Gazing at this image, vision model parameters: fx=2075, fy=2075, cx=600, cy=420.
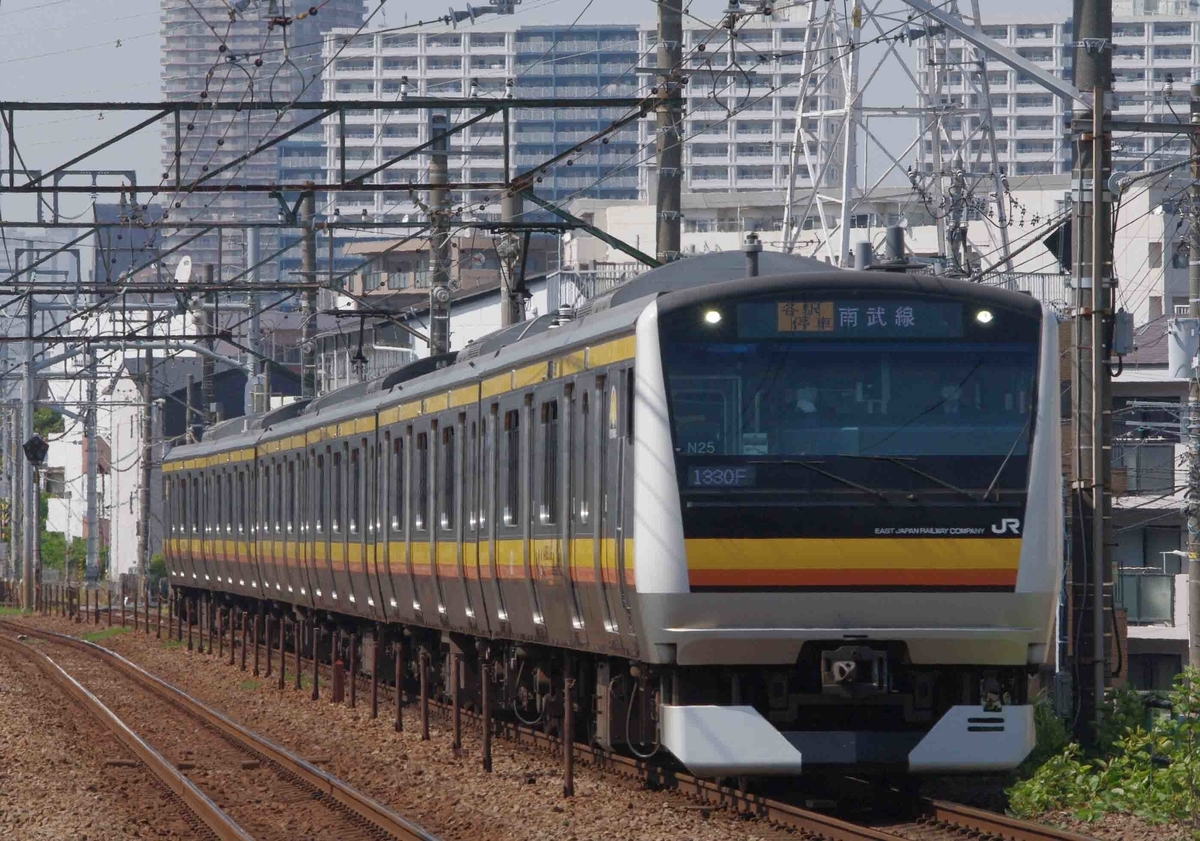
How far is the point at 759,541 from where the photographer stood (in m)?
10.4

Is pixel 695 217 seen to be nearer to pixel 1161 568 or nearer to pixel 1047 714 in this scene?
pixel 1161 568

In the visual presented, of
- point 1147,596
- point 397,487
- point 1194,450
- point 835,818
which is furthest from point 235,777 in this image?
point 1147,596

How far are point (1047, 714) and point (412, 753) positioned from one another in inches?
190

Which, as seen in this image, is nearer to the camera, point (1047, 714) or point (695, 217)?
point (1047, 714)

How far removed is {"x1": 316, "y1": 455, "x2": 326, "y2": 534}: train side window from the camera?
22188 millimetres

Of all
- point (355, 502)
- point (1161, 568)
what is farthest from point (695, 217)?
point (355, 502)

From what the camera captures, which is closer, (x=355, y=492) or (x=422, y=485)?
(x=422, y=485)

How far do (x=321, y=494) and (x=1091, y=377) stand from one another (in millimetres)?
10973

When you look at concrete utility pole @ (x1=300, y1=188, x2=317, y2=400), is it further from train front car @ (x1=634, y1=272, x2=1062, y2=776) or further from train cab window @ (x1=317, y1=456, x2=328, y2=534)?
train front car @ (x1=634, y1=272, x2=1062, y2=776)

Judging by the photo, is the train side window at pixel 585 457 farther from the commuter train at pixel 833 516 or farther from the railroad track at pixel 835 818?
the railroad track at pixel 835 818

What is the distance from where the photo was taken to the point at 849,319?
10.7 metres

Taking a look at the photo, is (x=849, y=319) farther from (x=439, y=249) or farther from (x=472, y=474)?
(x=439, y=249)

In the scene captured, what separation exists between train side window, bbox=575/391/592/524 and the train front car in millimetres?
1153

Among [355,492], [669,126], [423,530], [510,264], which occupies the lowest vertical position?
[423,530]
